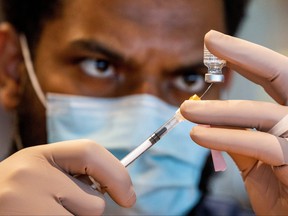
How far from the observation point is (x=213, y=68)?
0.80m

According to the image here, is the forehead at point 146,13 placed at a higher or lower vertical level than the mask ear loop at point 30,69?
higher

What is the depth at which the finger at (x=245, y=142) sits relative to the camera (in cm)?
81

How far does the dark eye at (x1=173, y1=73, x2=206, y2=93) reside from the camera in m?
1.34

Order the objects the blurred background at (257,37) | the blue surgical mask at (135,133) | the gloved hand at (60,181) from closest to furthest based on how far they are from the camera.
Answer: the gloved hand at (60,181)
the blue surgical mask at (135,133)
the blurred background at (257,37)

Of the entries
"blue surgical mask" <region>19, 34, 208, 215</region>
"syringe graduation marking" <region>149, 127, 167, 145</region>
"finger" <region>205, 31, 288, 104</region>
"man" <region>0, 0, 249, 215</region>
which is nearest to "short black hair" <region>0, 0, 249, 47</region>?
"man" <region>0, 0, 249, 215</region>

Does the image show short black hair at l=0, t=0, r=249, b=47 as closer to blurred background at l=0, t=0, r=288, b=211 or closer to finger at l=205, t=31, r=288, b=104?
blurred background at l=0, t=0, r=288, b=211

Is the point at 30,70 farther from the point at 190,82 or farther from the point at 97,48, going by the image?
the point at 190,82

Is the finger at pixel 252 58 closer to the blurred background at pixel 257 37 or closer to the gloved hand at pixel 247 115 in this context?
the gloved hand at pixel 247 115

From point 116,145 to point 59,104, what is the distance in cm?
21

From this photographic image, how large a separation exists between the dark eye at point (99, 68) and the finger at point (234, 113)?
22.1 inches

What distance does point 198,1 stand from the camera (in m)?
1.31

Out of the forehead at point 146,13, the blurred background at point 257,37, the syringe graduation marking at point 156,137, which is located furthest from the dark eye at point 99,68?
the syringe graduation marking at point 156,137

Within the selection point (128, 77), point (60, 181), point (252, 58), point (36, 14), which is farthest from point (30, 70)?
point (252, 58)

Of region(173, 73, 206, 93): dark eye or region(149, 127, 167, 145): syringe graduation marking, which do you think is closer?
region(149, 127, 167, 145): syringe graduation marking
